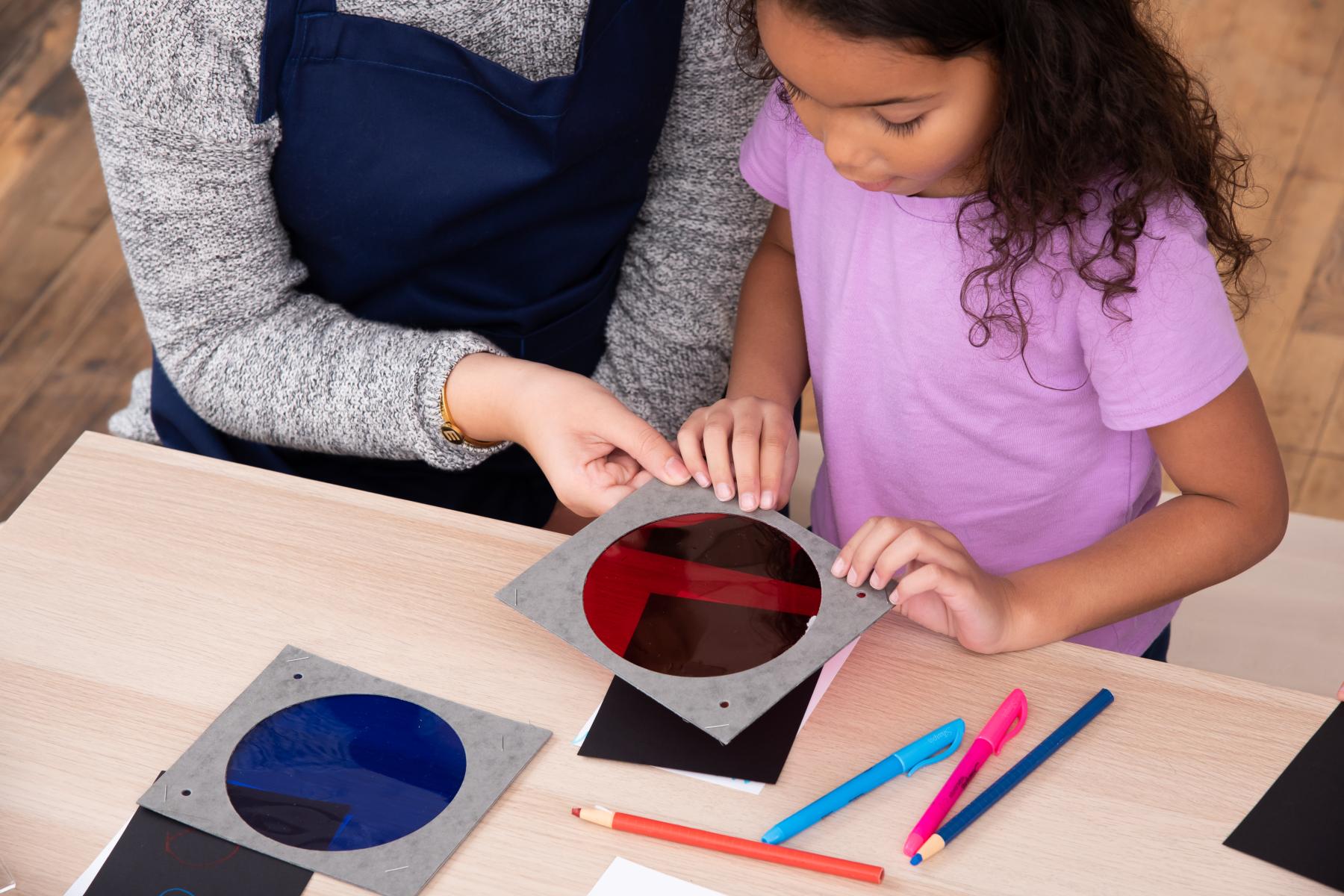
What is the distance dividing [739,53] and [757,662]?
0.62m

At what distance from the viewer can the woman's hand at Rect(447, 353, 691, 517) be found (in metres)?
0.90

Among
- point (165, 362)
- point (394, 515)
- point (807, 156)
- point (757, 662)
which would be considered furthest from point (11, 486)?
point (757, 662)

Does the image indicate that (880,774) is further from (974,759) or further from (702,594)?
(702,594)

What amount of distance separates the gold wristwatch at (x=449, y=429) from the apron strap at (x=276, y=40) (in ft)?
0.86

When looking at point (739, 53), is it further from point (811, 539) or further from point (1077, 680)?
point (1077, 680)

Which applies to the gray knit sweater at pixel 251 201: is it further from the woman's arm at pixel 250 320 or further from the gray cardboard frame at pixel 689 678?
the gray cardboard frame at pixel 689 678

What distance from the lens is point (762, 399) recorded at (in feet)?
3.39

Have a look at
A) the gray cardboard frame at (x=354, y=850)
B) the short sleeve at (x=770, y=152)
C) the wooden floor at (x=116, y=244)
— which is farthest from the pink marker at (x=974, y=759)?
the wooden floor at (x=116, y=244)

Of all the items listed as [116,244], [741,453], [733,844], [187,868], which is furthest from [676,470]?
[116,244]

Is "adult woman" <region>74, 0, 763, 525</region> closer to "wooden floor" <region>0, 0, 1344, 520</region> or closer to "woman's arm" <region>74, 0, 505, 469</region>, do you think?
"woman's arm" <region>74, 0, 505, 469</region>

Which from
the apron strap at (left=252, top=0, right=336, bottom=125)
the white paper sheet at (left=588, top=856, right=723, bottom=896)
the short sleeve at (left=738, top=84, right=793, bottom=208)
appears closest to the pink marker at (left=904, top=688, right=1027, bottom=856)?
the white paper sheet at (left=588, top=856, right=723, bottom=896)

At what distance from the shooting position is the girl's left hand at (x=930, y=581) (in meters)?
0.77

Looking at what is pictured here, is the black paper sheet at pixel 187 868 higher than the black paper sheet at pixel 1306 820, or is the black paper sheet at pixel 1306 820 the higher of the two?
the black paper sheet at pixel 1306 820

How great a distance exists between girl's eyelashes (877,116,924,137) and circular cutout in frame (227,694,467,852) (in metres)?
0.46
